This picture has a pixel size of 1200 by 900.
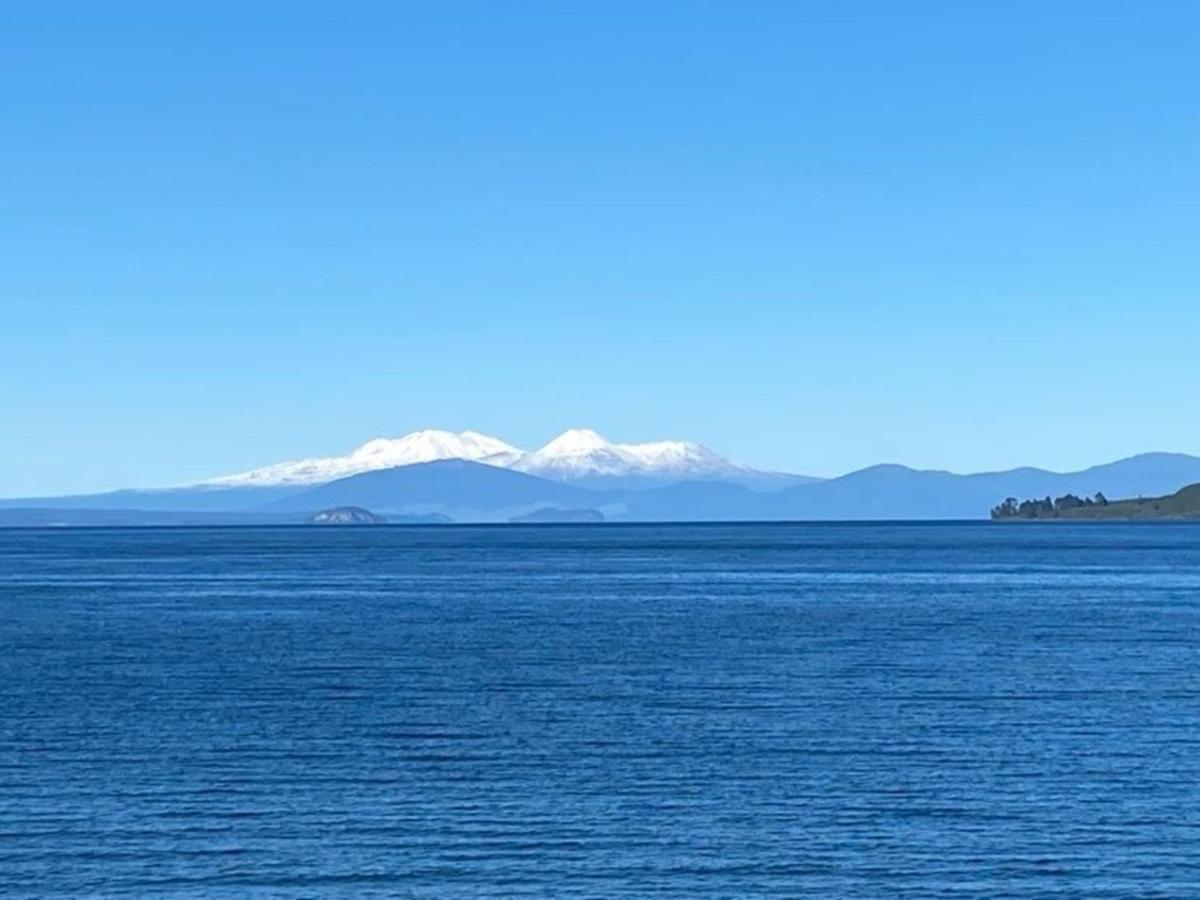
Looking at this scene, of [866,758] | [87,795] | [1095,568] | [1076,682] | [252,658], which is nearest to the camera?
[87,795]

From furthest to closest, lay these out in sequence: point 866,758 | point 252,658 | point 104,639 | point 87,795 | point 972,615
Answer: point 972,615 → point 104,639 → point 252,658 → point 866,758 → point 87,795

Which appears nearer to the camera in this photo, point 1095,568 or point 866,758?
point 866,758

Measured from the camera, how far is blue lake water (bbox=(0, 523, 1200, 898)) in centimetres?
2927

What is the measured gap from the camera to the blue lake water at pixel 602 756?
29266mm

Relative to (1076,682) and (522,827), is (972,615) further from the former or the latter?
(522,827)

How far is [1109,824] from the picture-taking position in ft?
106

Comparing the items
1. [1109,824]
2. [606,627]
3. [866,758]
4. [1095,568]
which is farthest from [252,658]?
[1095,568]

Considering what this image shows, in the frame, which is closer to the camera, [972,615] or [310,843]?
[310,843]

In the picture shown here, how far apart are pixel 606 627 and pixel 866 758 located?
37895 millimetres

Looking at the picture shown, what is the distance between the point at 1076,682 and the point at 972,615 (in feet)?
102

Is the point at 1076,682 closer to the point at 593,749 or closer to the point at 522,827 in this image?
the point at 593,749

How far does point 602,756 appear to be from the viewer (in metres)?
38.9

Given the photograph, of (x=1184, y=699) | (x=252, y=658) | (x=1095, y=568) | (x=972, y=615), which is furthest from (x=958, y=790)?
(x=1095, y=568)

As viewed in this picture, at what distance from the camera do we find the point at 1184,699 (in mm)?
48719
